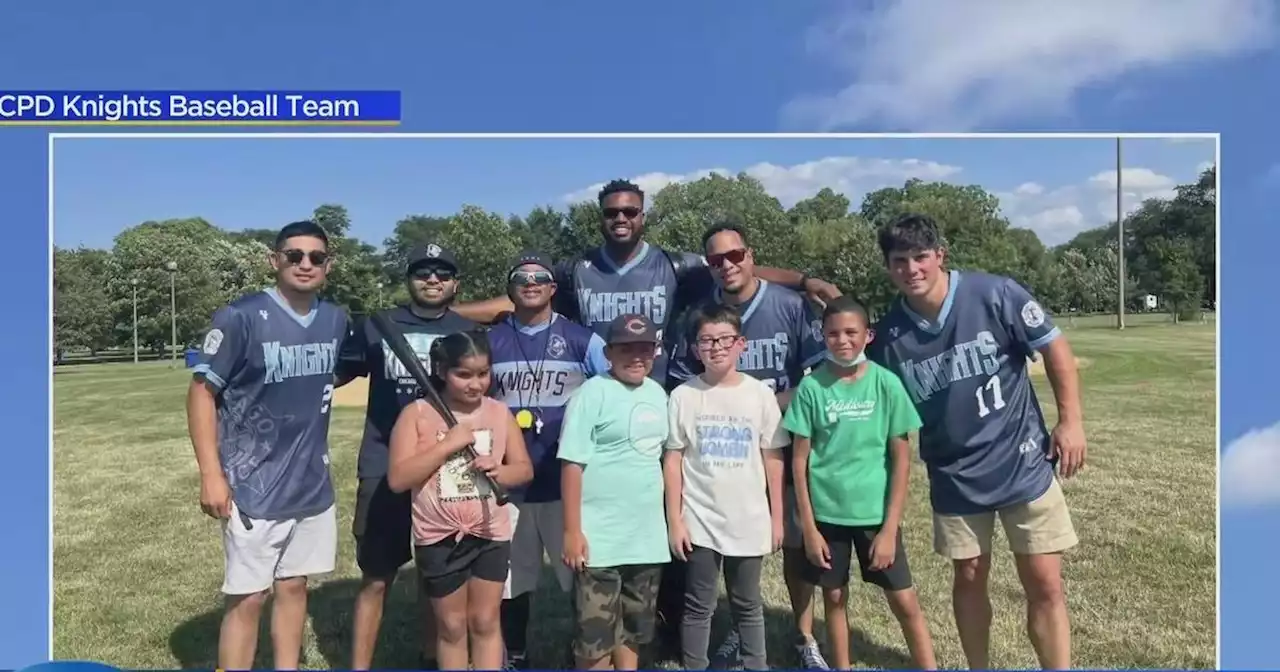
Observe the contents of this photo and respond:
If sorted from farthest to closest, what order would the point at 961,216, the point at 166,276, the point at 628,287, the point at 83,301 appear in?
the point at 961,216
the point at 166,276
the point at 83,301
the point at 628,287

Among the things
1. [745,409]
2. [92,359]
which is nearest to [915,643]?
[745,409]

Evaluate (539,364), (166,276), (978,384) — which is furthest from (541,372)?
(166,276)

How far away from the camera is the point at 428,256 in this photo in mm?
4199

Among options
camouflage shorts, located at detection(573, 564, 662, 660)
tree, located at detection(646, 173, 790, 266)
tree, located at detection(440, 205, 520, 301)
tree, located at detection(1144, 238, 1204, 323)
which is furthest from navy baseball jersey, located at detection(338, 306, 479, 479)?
tree, located at detection(440, 205, 520, 301)

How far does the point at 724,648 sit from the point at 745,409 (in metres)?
1.81

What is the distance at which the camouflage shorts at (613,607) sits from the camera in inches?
153

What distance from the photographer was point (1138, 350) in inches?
483

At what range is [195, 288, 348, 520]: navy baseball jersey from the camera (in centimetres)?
400

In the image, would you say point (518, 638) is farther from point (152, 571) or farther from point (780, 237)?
point (780, 237)

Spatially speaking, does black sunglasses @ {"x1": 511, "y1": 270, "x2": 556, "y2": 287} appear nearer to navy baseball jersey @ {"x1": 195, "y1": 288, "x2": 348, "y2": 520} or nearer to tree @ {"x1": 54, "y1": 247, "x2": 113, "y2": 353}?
navy baseball jersey @ {"x1": 195, "y1": 288, "x2": 348, "y2": 520}

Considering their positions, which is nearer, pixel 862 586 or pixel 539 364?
pixel 539 364

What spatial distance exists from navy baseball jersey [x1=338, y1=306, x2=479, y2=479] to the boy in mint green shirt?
869 mm

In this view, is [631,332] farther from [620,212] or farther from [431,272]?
[431,272]

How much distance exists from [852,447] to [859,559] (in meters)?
0.60
